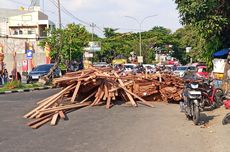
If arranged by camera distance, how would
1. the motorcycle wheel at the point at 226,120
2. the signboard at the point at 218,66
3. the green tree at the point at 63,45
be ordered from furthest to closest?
the green tree at the point at 63,45 < the signboard at the point at 218,66 < the motorcycle wheel at the point at 226,120

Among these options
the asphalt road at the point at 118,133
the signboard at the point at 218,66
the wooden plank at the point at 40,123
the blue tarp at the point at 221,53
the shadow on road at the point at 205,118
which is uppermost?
the blue tarp at the point at 221,53

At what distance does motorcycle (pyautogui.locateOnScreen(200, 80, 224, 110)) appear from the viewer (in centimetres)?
1470

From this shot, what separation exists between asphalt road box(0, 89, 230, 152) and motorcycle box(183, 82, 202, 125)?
0.88ft

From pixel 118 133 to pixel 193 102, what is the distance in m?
2.77

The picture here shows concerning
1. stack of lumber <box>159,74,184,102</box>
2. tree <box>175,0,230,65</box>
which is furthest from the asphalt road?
tree <box>175,0,230,65</box>

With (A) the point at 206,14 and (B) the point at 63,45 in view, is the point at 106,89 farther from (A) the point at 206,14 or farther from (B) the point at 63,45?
(B) the point at 63,45

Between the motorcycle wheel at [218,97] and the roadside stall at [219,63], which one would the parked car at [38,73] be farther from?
the motorcycle wheel at [218,97]

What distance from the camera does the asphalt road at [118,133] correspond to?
898 cm

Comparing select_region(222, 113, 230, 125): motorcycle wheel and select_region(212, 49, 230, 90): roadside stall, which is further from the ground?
select_region(212, 49, 230, 90): roadside stall

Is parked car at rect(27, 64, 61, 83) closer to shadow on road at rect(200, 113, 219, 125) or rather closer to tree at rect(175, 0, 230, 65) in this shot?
tree at rect(175, 0, 230, 65)

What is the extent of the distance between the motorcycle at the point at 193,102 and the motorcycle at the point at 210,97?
165 centimetres

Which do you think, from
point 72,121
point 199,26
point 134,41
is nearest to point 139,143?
point 72,121

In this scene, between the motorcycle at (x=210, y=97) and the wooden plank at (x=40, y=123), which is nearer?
the wooden plank at (x=40, y=123)

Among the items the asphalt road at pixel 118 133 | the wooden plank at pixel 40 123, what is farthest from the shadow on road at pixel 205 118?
the wooden plank at pixel 40 123
